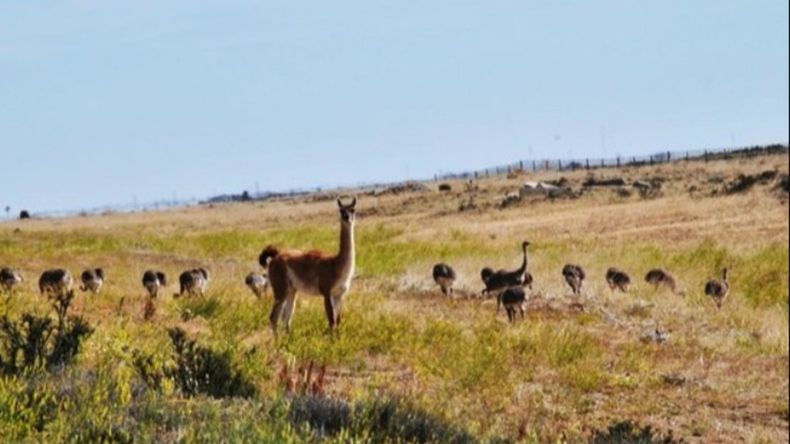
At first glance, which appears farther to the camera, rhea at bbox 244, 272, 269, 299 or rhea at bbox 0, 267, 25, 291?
rhea at bbox 244, 272, 269, 299

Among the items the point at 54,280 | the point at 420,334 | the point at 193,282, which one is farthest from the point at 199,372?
the point at 193,282

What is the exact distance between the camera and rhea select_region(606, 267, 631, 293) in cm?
2781

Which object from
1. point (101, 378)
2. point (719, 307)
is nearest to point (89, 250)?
point (719, 307)

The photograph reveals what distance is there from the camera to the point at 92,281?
69.5ft

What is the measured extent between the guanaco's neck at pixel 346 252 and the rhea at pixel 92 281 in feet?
16.1

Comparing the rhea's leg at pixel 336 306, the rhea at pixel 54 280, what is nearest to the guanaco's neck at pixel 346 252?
the rhea's leg at pixel 336 306

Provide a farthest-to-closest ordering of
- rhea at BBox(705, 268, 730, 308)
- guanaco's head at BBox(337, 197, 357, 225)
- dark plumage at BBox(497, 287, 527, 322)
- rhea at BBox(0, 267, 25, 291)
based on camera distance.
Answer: rhea at BBox(705, 268, 730, 308) < dark plumage at BBox(497, 287, 527, 322) < rhea at BBox(0, 267, 25, 291) < guanaco's head at BBox(337, 197, 357, 225)

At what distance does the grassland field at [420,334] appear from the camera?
9.77m

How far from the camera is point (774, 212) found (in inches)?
1982

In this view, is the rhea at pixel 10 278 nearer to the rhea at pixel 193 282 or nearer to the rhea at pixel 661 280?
the rhea at pixel 193 282

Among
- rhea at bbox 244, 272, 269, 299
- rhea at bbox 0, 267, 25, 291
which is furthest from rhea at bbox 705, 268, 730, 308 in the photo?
rhea at bbox 0, 267, 25, 291

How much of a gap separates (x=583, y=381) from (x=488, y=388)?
5.82ft

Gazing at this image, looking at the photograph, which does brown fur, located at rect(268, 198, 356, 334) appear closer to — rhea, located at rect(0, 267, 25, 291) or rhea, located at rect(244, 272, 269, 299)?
rhea, located at rect(0, 267, 25, 291)

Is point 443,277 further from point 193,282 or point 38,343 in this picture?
point 38,343
